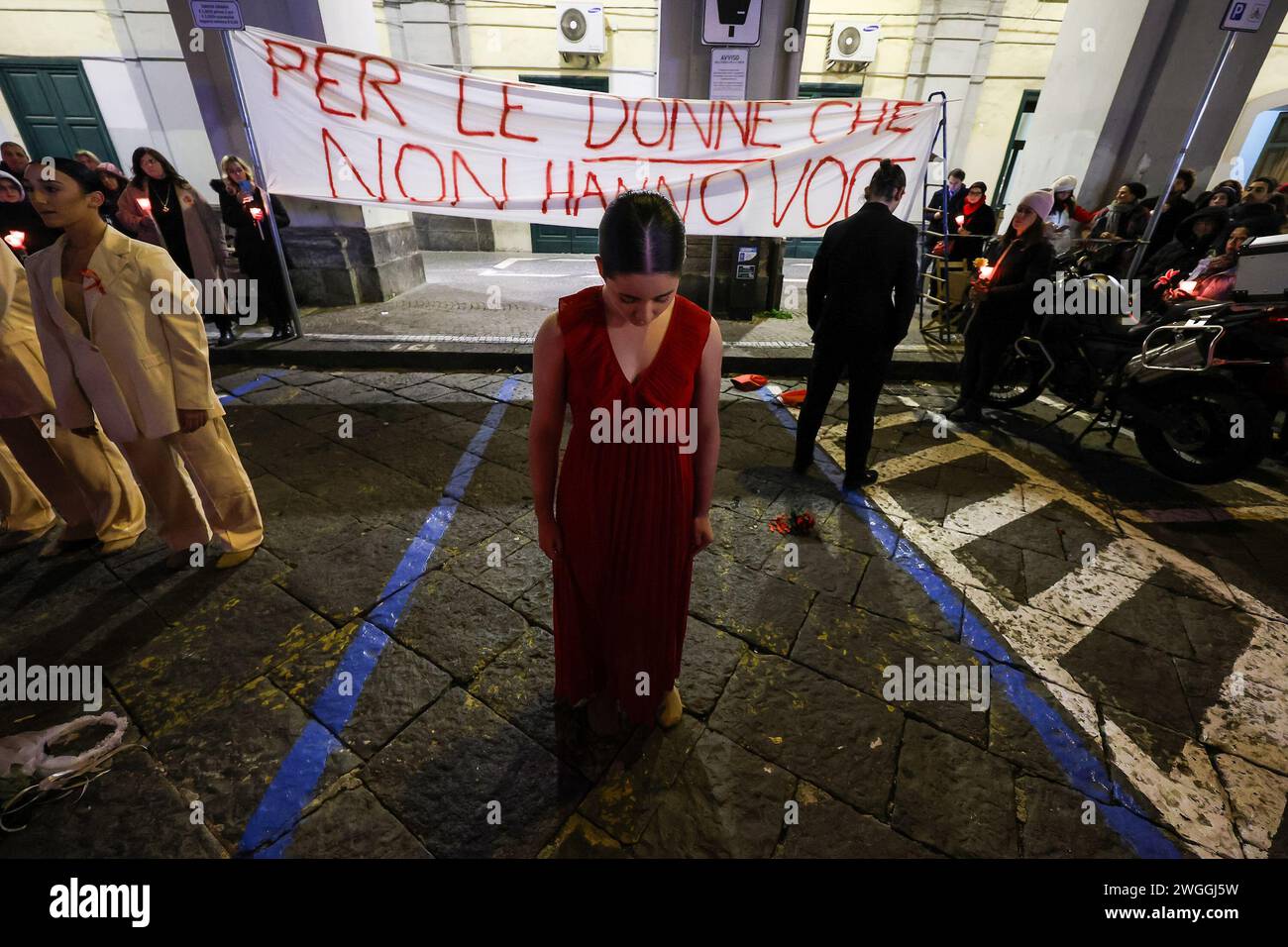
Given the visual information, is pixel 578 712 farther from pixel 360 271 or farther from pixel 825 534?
pixel 360 271

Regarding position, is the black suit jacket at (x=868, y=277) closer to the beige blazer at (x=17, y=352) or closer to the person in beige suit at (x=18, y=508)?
the beige blazer at (x=17, y=352)

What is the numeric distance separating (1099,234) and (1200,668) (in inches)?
292

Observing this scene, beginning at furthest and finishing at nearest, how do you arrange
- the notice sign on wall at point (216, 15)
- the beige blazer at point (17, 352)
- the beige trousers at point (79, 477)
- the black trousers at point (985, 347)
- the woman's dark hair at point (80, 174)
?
the notice sign on wall at point (216, 15) → the black trousers at point (985, 347) → the beige trousers at point (79, 477) → the beige blazer at point (17, 352) → the woman's dark hair at point (80, 174)

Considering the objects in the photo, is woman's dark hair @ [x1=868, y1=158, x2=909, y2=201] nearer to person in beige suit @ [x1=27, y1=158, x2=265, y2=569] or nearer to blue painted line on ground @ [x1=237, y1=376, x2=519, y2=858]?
blue painted line on ground @ [x1=237, y1=376, x2=519, y2=858]

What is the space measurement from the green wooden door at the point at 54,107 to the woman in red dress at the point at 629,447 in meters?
14.2

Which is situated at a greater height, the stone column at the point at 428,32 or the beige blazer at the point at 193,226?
the stone column at the point at 428,32

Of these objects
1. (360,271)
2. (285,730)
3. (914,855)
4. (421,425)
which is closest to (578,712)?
(285,730)

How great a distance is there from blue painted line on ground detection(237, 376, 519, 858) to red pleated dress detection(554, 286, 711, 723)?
0.94 m

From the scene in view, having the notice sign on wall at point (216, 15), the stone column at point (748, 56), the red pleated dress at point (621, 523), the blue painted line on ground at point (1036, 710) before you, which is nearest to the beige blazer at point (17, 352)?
the red pleated dress at point (621, 523)

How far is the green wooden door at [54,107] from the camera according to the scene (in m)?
9.48

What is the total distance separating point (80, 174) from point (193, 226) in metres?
4.23

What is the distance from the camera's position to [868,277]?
3.26 metres

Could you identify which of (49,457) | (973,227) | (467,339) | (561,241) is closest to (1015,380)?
(973,227)
